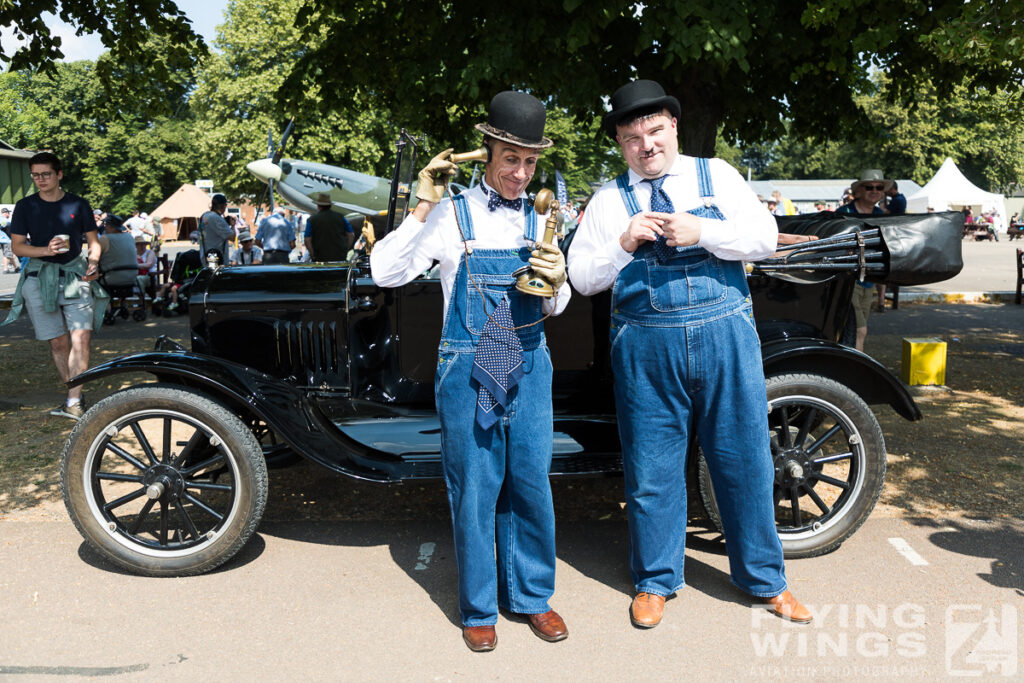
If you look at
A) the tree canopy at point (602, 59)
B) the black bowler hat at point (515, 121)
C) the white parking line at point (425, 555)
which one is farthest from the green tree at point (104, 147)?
the black bowler hat at point (515, 121)

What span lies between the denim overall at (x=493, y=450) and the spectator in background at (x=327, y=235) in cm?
782

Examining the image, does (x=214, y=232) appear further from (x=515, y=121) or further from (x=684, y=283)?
(x=684, y=283)

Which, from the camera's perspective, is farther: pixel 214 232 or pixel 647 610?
pixel 214 232

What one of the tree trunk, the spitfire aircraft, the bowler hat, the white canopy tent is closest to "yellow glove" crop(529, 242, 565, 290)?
the bowler hat

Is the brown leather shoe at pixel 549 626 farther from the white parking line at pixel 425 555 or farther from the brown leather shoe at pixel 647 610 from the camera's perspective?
the white parking line at pixel 425 555

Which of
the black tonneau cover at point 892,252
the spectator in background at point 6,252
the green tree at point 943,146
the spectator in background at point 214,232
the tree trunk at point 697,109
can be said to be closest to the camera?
the black tonneau cover at point 892,252

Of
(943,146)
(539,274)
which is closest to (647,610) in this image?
(539,274)

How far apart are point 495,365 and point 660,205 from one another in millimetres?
816

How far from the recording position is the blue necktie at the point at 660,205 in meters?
2.97

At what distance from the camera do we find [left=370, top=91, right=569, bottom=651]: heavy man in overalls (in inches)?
112

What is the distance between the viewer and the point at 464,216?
290 cm

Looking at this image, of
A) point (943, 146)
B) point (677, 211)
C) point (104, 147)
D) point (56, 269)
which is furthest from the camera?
point (104, 147)

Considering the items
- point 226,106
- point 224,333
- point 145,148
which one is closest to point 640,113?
point 224,333

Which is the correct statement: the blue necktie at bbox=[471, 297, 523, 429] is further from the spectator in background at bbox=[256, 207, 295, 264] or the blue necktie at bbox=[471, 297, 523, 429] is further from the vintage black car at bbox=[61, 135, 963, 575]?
the spectator in background at bbox=[256, 207, 295, 264]
